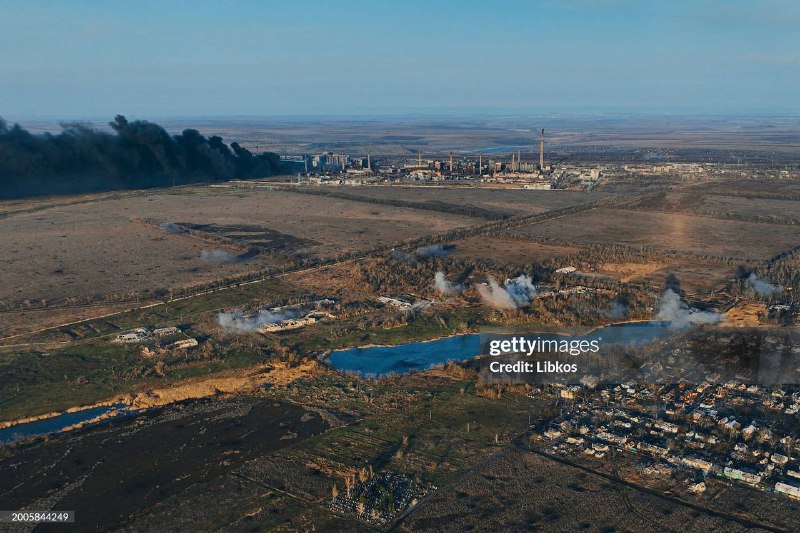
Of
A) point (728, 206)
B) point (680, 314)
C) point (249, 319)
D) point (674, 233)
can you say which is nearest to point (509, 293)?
point (680, 314)

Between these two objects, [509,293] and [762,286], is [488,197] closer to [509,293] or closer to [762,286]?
[762,286]

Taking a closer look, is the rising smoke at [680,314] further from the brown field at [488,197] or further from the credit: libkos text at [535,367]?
the brown field at [488,197]

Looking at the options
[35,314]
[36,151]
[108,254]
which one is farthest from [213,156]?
[35,314]

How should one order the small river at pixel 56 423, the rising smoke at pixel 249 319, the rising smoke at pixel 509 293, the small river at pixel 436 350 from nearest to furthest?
the small river at pixel 56 423 < the small river at pixel 436 350 < the rising smoke at pixel 249 319 < the rising smoke at pixel 509 293

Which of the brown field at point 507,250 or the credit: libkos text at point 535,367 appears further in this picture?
the brown field at point 507,250

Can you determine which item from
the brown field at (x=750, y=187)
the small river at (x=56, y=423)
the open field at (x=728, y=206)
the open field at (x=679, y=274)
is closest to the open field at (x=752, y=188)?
the brown field at (x=750, y=187)

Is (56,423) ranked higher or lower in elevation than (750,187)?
lower
